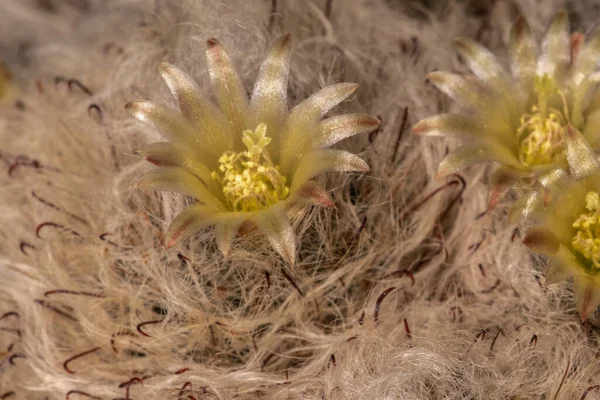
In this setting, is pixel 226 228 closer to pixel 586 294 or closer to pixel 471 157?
pixel 471 157

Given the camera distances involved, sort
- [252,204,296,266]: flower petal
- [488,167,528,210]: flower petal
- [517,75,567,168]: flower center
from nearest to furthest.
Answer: [252,204,296,266]: flower petal
[488,167,528,210]: flower petal
[517,75,567,168]: flower center

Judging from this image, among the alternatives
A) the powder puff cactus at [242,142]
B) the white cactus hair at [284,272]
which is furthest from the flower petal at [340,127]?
the white cactus hair at [284,272]

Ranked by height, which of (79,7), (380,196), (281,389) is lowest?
(281,389)

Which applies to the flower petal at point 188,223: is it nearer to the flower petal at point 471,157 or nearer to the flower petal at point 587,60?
the flower petal at point 471,157

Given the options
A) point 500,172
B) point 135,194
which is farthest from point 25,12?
point 500,172

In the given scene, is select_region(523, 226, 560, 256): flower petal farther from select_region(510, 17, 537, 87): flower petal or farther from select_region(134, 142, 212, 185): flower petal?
select_region(134, 142, 212, 185): flower petal

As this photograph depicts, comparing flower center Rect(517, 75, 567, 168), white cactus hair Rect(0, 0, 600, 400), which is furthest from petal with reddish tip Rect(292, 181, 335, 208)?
flower center Rect(517, 75, 567, 168)

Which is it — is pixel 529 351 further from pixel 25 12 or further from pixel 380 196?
pixel 25 12
